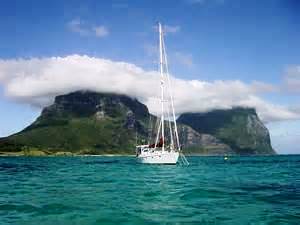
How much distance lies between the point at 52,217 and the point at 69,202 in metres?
5.89

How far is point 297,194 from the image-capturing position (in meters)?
38.3

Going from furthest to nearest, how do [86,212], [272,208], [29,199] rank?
1. [29,199]
2. [272,208]
3. [86,212]

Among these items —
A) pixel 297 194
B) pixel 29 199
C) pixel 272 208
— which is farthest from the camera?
pixel 297 194

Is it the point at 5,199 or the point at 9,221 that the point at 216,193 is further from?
the point at 9,221

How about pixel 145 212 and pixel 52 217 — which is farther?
pixel 145 212

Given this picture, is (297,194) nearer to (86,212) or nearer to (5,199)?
(86,212)

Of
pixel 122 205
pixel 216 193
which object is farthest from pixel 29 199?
pixel 216 193

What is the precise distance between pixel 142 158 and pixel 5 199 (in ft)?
→ 281

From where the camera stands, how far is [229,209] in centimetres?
2830

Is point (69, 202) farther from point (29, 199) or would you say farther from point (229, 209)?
point (229, 209)

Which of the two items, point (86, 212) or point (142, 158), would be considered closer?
point (86, 212)

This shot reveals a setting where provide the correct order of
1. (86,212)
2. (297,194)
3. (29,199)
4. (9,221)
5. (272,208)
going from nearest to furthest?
1. (9,221)
2. (86,212)
3. (272,208)
4. (29,199)
5. (297,194)

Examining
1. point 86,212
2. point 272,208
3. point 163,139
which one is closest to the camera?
point 86,212

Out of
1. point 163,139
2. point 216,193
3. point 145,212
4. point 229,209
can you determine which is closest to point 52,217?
point 145,212
